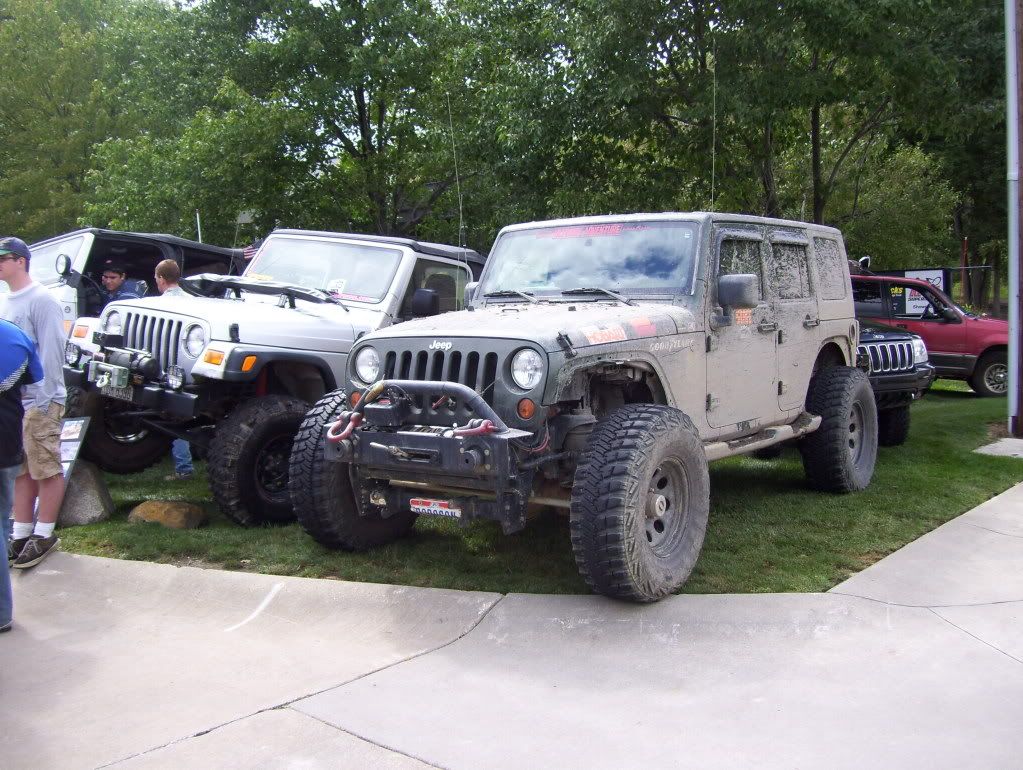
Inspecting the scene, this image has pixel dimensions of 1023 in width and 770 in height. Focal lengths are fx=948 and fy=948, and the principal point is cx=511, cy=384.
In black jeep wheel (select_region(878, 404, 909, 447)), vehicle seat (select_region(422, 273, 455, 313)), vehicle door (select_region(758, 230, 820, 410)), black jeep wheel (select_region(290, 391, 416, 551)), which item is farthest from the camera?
black jeep wheel (select_region(878, 404, 909, 447))

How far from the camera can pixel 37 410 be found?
228 inches

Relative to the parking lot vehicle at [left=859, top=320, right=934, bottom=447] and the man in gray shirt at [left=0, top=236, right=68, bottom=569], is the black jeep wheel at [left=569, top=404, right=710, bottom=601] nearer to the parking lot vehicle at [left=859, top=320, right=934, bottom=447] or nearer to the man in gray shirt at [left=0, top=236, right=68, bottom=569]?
the man in gray shirt at [left=0, top=236, right=68, bottom=569]

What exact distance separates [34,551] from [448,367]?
2.99 meters

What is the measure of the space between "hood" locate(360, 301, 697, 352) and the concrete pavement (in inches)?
55.2

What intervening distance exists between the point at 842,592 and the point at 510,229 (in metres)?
3.23

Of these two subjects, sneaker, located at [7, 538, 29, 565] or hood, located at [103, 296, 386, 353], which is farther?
hood, located at [103, 296, 386, 353]

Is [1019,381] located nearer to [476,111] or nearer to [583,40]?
[583,40]

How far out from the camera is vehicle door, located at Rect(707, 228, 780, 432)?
594cm

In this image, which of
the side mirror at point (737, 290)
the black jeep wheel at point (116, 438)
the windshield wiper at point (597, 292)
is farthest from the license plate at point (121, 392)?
the side mirror at point (737, 290)

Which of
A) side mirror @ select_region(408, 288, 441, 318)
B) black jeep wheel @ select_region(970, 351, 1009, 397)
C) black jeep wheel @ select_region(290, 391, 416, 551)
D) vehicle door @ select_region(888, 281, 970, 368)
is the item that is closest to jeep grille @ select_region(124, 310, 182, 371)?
black jeep wheel @ select_region(290, 391, 416, 551)

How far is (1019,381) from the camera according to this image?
33.1 feet

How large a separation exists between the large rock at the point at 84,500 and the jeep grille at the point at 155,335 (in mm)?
1129

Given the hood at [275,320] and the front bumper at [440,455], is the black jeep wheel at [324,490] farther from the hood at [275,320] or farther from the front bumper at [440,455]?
the hood at [275,320]

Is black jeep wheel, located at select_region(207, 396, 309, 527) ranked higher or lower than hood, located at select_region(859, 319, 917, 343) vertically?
lower
